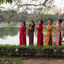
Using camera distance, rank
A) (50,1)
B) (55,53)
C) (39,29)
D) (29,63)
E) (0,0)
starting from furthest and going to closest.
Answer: (50,1) → (39,29) → (55,53) → (0,0) → (29,63)

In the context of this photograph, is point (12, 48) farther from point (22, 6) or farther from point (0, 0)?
point (22, 6)

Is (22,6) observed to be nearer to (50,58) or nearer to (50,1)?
(50,1)

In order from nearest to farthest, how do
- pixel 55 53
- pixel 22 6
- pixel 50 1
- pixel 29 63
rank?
1. pixel 29 63
2. pixel 55 53
3. pixel 22 6
4. pixel 50 1

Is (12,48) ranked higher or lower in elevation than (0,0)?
lower

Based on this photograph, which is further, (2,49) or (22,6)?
(22,6)

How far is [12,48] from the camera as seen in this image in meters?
6.27

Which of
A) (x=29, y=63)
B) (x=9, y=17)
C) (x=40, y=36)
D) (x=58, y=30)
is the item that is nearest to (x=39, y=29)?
(x=40, y=36)

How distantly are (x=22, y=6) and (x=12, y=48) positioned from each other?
313 centimetres

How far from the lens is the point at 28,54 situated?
616 centimetres

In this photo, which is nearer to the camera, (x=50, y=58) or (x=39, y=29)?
(x=50, y=58)

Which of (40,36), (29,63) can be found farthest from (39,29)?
(29,63)

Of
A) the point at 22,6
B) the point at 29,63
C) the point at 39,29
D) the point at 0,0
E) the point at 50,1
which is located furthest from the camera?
the point at 50,1

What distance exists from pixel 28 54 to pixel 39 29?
1.39 metres

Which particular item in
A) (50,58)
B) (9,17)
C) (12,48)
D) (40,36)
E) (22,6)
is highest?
(22,6)
